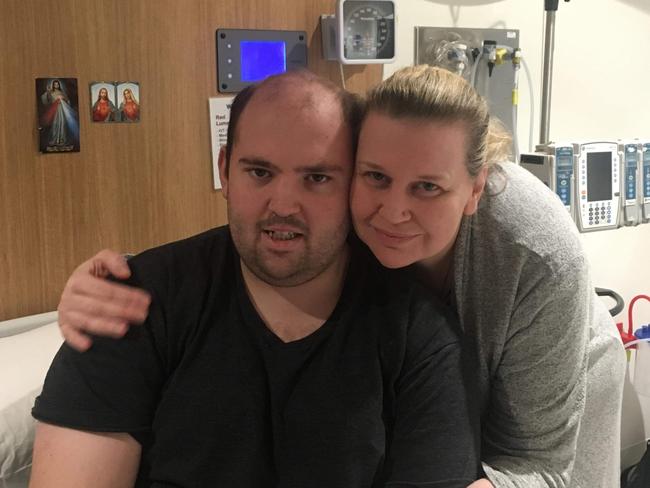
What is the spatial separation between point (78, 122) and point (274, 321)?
2.80ft

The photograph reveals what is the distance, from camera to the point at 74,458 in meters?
1.14

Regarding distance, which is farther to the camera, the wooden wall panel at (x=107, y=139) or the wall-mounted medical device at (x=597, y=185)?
the wall-mounted medical device at (x=597, y=185)

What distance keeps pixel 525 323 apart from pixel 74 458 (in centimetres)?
80

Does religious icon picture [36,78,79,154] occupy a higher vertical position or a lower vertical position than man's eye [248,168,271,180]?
higher

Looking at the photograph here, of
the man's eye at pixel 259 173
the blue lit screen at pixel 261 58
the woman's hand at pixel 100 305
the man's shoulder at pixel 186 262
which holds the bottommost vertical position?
the woman's hand at pixel 100 305

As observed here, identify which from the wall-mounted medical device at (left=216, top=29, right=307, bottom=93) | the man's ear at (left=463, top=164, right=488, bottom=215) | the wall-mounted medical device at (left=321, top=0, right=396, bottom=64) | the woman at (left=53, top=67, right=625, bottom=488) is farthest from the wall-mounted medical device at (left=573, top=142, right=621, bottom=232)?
the man's ear at (left=463, top=164, right=488, bottom=215)

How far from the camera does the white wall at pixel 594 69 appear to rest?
2.43m

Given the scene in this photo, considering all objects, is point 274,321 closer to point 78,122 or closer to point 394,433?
point 394,433

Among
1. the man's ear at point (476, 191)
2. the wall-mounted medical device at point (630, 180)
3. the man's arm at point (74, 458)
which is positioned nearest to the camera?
the man's arm at point (74, 458)

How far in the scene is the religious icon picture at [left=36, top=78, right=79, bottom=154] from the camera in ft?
5.66

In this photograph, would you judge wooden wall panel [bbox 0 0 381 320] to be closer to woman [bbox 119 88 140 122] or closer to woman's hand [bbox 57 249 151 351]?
woman [bbox 119 88 140 122]

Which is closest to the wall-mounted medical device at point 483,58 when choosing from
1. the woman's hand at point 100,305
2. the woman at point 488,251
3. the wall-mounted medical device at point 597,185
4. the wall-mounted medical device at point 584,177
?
the wall-mounted medical device at point 584,177

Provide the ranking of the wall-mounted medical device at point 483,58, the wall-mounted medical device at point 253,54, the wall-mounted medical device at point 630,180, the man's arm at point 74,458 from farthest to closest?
the wall-mounted medical device at point 630,180
the wall-mounted medical device at point 483,58
the wall-mounted medical device at point 253,54
the man's arm at point 74,458

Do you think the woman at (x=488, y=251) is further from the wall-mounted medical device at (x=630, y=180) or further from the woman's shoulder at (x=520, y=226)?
the wall-mounted medical device at (x=630, y=180)
